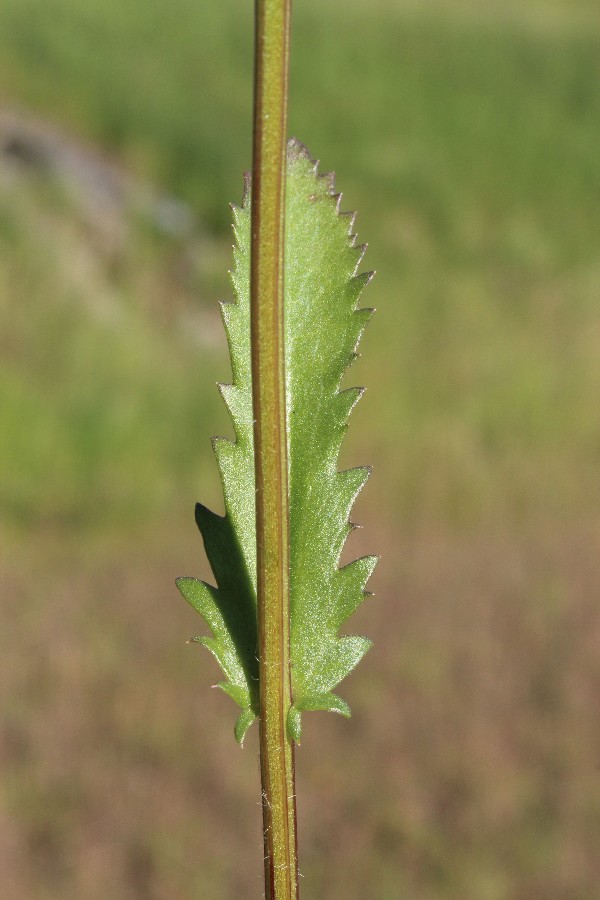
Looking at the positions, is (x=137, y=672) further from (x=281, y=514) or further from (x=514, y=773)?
(x=281, y=514)

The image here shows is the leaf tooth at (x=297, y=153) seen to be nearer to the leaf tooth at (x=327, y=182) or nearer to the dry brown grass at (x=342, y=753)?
the leaf tooth at (x=327, y=182)

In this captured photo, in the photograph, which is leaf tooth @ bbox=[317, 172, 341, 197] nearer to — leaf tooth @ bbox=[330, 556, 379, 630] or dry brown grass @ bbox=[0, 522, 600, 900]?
leaf tooth @ bbox=[330, 556, 379, 630]

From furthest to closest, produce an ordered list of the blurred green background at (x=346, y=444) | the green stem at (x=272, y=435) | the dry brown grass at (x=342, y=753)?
the blurred green background at (x=346, y=444), the dry brown grass at (x=342, y=753), the green stem at (x=272, y=435)

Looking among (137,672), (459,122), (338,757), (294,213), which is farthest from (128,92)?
(294,213)

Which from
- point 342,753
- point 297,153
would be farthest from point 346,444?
point 297,153

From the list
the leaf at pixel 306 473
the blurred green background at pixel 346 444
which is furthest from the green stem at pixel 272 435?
the blurred green background at pixel 346 444

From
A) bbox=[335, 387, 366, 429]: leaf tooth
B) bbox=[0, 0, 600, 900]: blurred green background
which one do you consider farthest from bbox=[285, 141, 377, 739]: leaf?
bbox=[0, 0, 600, 900]: blurred green background
